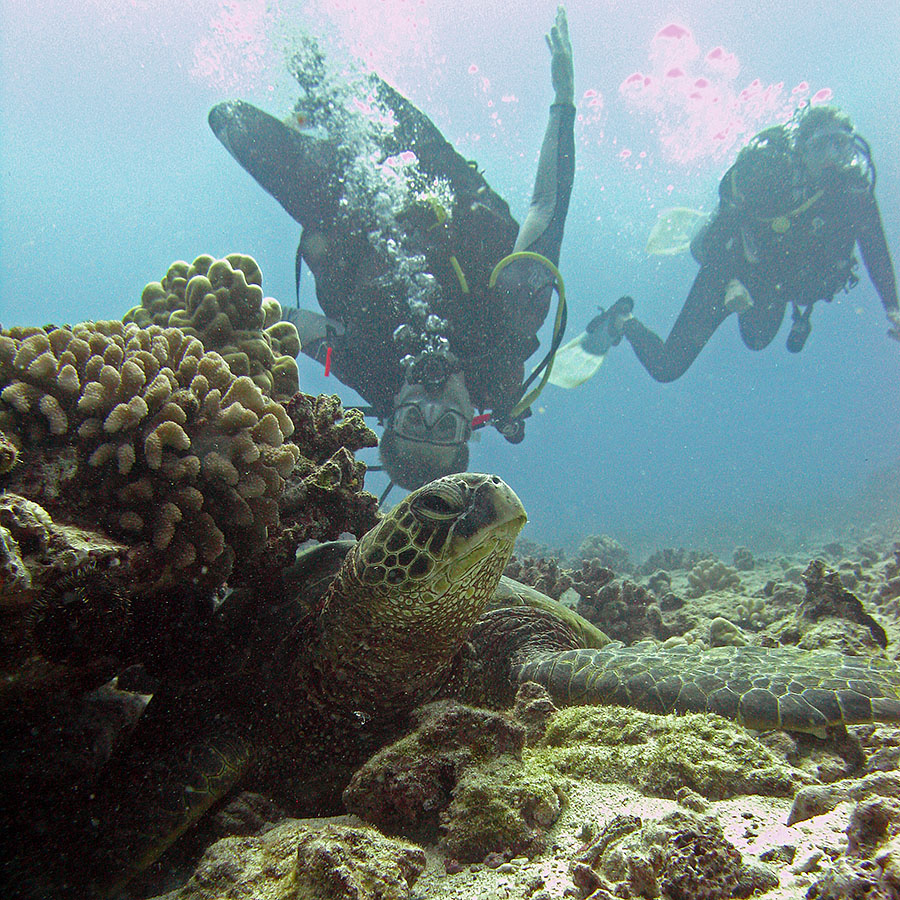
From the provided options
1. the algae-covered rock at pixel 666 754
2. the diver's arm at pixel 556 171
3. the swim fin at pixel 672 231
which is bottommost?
the algae-covered rock at pixel 666 754

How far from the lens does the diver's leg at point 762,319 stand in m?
11.3

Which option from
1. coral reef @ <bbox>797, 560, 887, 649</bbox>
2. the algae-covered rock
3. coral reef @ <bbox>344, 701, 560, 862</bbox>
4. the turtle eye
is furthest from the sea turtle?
coral reef @ <bbox>797, 560, 887, 649</bbox>

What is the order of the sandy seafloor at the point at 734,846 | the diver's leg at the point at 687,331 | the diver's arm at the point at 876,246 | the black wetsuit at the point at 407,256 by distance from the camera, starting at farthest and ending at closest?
the diver's leg at the point at 687,331 → the diver's arm at the point at 876,246 → the black wetsuit at the point at 407,256 → the sandy seafloor at the point at 734,846

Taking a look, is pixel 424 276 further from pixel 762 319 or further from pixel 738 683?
pixel 762 319

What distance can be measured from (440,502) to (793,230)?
40.1 feet

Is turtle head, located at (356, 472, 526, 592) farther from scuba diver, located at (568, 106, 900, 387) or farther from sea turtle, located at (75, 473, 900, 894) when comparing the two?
scuba diver, located at (568, 106, 900, 387)

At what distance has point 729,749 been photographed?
138cm

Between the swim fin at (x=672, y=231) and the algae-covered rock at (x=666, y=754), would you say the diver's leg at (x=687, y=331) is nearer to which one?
the swim fin at (x=672, y=231)

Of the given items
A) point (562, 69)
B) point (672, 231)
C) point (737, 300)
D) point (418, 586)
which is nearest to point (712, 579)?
point (418, 586)

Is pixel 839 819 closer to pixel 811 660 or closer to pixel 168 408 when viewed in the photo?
pixel 811 660

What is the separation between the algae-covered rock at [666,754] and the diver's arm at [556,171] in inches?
266

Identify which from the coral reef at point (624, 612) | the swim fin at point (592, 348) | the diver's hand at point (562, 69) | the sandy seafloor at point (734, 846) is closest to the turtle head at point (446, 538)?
the sandy seafloor at point (734, 846)

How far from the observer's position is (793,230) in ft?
32.6

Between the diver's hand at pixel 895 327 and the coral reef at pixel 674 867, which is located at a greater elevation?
the diver's hand at pixel 895 327
